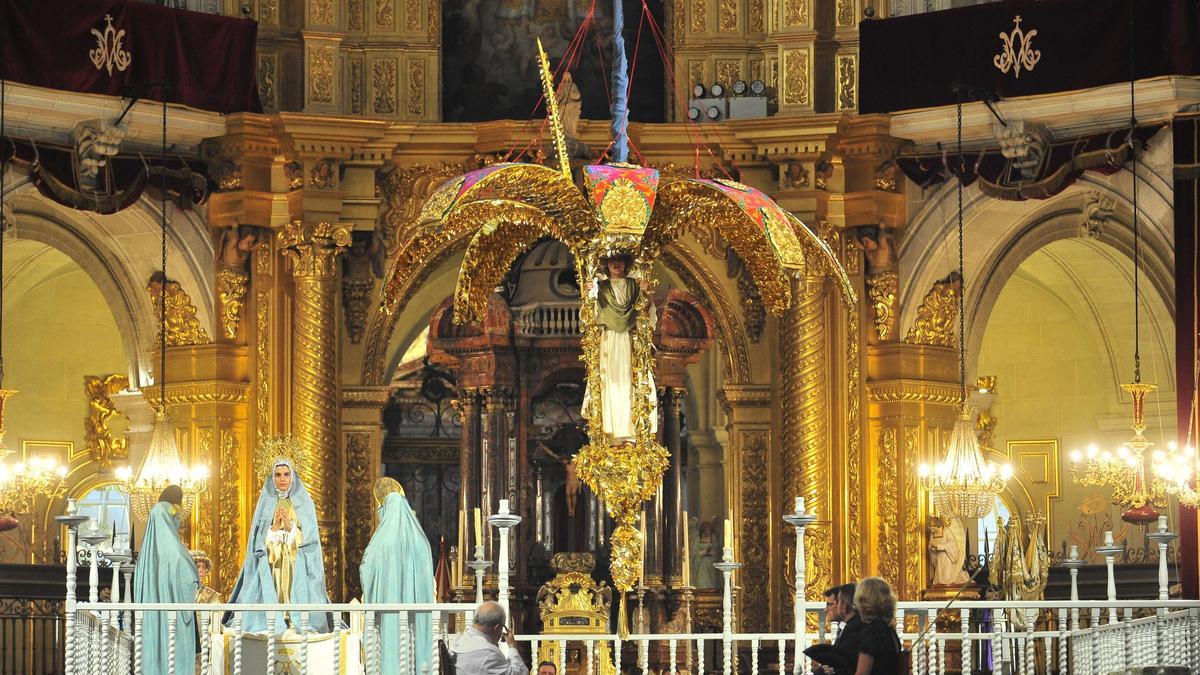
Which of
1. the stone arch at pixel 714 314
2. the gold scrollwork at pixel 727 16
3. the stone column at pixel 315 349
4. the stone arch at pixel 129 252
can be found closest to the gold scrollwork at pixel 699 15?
the gold scrollwork at pixel 727 16

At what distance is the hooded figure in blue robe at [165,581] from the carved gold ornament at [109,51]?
4.79m

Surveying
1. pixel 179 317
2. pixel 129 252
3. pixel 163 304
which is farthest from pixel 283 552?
pixel 129 252

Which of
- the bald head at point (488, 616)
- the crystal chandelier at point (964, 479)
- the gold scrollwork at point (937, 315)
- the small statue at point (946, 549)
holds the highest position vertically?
the gold scrollwork at point (937, 315)

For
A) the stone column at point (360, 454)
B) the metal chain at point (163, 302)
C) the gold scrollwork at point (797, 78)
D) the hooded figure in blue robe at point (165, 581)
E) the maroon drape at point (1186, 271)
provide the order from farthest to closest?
the stone column at point (360, 454) → the gold scrollwork at point (797, 78) → the metal chain at point (163, 302) → the maroon drape at point (1186, 271) → the hooded figure in blue robe at point (165, 581)

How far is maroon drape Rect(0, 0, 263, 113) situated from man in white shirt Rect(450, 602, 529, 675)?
9047mm

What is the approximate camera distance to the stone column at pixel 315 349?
21984mm

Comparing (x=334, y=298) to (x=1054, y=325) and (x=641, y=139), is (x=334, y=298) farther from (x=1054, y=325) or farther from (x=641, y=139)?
(x=1054, y=325)

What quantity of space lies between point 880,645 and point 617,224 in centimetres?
495

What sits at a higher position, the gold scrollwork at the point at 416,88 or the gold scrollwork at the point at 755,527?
the gold scrollwork at the point at 416,88

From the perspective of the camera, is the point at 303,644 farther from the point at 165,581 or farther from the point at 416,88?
the point at 416,88

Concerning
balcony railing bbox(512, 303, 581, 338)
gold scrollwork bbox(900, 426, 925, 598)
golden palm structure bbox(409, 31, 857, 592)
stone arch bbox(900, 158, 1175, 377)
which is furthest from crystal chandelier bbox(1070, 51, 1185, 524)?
balcony railing bbox(512, 303, 581, 338)

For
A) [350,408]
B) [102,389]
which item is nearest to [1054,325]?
[350,408]

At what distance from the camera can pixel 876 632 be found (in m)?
12.1

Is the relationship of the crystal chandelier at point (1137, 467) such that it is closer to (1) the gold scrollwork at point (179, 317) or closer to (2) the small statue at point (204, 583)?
(2) the small statue at point (204, 583)
